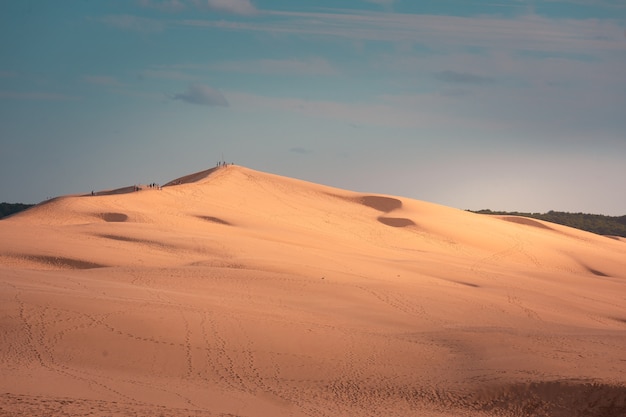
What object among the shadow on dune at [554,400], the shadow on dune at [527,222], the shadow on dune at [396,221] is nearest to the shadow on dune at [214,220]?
the shadow on dune at [396,221]

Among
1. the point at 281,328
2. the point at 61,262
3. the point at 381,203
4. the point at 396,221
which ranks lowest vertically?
the point at 281,328

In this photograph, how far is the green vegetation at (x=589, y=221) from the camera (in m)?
87.8

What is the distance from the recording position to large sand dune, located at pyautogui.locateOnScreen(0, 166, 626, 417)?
15070 millimetres

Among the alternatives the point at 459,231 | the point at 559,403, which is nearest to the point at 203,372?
the point at 559,403

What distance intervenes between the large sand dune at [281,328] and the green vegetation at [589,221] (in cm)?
5393

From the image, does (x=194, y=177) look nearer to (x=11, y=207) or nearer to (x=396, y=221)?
(x=396, y=221)

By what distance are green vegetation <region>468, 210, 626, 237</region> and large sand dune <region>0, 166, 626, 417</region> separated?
53.9 meters

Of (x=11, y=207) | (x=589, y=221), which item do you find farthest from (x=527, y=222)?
(x=11, y=207)

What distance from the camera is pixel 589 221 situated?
309 ft


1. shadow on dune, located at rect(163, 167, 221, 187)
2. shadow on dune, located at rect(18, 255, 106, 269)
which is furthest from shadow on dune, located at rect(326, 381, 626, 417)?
shadow on dune, located at rect(163, 167, 221, 187)

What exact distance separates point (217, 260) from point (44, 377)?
14459 millimetres

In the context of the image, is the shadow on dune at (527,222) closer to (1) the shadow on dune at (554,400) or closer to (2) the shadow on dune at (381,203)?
(2) the shadow on dune at (381,203)

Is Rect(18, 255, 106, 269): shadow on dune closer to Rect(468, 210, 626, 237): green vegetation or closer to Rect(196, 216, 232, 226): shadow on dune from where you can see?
Rect(196, 216, 232, 226): shadow on dune

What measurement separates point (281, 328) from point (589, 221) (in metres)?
81.3
